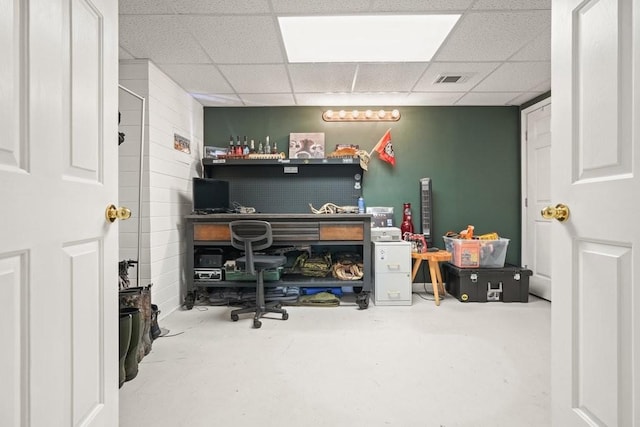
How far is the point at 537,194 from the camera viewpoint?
13.5ft

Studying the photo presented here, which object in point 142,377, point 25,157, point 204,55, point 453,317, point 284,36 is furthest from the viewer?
point 453,317

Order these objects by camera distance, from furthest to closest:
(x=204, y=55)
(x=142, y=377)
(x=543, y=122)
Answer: (x=543, y=122)
(x=204, y=55)
(x=142, y=377)

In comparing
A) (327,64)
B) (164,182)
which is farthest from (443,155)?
(164,182)

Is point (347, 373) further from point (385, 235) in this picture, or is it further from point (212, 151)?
point (212, 151)

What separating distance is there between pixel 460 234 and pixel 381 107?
6.48 feet

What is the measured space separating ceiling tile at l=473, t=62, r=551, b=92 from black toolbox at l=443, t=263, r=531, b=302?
2.12 meters

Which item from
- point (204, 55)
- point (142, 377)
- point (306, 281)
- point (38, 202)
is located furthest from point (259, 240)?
point (38, 202)

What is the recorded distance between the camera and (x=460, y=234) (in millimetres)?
4105

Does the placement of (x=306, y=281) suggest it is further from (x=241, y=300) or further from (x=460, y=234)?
(x=460, y=234)

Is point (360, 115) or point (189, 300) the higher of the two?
point (360, 115)

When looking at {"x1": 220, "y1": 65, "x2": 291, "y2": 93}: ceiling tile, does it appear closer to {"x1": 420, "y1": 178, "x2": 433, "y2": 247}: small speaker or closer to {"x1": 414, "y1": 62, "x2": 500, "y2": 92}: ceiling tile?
{"x1": 414, "y1": 62, "x2": 500, "y2": 92}: ceiling tile

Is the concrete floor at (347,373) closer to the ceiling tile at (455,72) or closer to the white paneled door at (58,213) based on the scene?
the white paneled door at (58,213)

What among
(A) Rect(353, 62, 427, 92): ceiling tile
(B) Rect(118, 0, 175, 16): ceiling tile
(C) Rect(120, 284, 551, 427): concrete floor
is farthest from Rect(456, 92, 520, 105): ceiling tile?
(B) Rect(118, 0, 175, 16): ceiling tile

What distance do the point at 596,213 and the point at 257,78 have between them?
10.8ft
